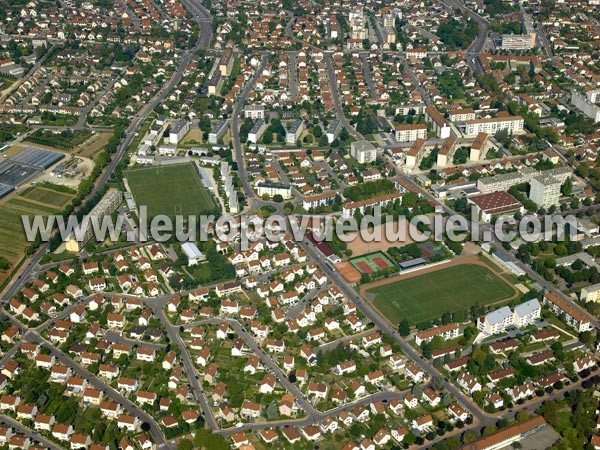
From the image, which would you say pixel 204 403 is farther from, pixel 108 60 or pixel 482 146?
pixel 108 60

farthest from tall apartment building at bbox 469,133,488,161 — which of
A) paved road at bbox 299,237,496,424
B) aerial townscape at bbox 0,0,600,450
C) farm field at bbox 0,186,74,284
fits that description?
farm field at bbox 0,186,74,284

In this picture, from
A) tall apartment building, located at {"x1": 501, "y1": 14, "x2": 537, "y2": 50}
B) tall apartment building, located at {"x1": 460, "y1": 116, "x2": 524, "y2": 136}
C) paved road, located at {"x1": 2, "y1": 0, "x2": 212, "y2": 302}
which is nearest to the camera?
paved road, located at {"x1": 2, "y1": 0, "x2": 212, "y2": 302}

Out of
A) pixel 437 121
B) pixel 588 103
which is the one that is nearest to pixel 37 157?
pixel 437 121

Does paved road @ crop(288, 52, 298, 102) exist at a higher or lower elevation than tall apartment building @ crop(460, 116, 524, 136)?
higher

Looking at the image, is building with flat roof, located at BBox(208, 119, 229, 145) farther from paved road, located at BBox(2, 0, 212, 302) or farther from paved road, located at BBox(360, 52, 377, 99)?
paved road, located at BBox(360, 52, 377, 99)

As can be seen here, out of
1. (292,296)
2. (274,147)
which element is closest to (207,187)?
(274,147)

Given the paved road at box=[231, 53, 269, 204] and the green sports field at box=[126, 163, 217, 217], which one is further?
the paved road at box=[231, 53, 269, 204]

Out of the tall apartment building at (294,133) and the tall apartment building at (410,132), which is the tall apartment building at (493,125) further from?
the tall apartment building at (294,133)
